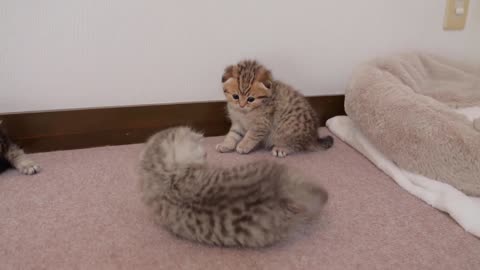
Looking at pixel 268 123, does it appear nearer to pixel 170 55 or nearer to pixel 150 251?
pixel 170 55

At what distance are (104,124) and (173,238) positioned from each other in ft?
2.48

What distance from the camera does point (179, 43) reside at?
4.94 feet

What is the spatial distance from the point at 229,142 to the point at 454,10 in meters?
1.28

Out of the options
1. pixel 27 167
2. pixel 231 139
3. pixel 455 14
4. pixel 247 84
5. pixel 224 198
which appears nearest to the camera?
pixel 224 198

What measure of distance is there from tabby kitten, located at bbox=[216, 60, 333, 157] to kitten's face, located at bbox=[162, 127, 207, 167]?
532 mm

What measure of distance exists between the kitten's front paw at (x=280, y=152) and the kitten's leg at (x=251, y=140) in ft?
0.26

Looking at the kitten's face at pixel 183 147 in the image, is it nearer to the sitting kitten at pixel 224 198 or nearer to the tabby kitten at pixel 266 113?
the sitting kitten at pixel 224 198

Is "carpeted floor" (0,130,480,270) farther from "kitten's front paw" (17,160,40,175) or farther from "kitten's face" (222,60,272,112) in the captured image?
"kitten's face" (222,60,272,112)

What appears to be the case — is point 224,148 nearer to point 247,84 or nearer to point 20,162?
point 247,84

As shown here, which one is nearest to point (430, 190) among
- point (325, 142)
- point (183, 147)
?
point (325, 142)

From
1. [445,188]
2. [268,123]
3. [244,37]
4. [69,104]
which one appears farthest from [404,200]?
[69,104]

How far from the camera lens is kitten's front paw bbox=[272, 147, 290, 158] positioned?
1.50 metres

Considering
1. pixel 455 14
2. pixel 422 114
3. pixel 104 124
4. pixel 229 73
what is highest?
pixel 455 14

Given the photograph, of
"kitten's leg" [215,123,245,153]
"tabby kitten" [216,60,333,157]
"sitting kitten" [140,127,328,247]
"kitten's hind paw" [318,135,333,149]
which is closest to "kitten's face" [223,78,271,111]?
"tabby kitten" [216,60,333,157]
